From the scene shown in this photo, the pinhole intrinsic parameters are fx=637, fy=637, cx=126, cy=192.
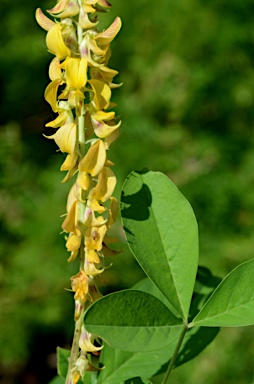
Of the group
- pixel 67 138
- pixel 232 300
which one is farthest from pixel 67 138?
pixel 232 300

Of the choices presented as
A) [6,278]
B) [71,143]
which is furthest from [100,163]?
[6,278]

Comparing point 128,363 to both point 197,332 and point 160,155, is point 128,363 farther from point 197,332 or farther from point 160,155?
point 160,155

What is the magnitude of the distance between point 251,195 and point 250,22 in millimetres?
661

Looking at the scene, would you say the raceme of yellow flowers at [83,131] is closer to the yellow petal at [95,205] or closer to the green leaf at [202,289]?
the yellow petal at [95,205]

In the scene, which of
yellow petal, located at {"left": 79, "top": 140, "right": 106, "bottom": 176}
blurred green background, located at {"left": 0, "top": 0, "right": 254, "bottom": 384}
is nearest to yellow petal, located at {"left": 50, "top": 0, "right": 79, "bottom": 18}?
yellow petal, located at {"left": 79, "top": 140, "right": 106, "bottom": 176}

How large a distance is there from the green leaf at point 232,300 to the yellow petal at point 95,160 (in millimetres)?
162

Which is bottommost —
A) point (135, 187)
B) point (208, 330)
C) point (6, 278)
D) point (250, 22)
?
point (6, 278)

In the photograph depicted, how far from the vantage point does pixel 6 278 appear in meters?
2.22

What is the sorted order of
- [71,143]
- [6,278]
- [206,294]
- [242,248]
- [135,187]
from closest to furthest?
1. [71,143]
2. [135,187]
3. [206,294]
4. [242,248]
5. [6,278]

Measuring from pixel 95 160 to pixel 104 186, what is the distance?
0.03 metres

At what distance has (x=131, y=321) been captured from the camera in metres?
0.53

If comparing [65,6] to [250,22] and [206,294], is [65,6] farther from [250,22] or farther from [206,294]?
[250,22]

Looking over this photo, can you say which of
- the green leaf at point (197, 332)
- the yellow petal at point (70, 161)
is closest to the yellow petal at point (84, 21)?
the yellow petal at point (70, 161)

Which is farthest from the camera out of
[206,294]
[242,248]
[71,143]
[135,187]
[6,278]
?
[6,278]
